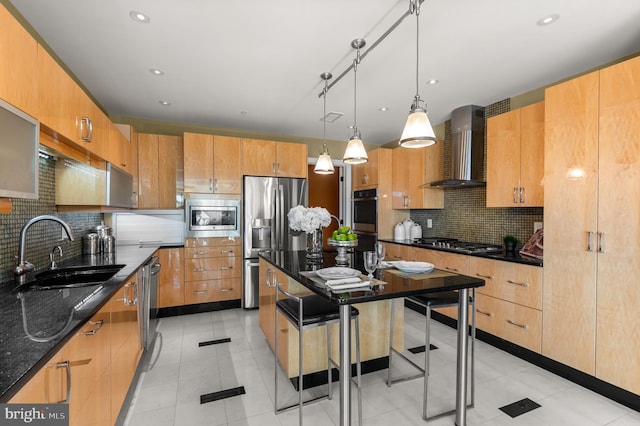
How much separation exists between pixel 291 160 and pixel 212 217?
4.29 ft

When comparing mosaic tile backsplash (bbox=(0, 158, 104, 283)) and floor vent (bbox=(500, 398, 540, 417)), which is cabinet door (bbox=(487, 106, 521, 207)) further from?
mosaic tile backsplash (bbox=(0, 158, 104, 283))

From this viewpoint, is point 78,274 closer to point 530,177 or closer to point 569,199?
point 569,199

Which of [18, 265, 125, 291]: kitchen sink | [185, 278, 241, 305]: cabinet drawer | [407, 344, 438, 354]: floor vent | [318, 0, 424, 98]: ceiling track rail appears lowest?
[407, 344, 438, 354]: floor vent

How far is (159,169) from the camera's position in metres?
3.95

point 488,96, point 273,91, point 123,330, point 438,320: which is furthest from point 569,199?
point 123,330

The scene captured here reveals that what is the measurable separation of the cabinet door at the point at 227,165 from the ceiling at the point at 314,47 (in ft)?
1.72

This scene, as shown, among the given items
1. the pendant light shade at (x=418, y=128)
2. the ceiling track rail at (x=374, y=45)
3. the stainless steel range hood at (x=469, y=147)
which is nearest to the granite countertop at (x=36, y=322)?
→ the pendant light shade at (x=418, y=128)

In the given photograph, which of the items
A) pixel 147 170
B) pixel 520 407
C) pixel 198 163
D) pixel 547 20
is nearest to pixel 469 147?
pixel 547 20

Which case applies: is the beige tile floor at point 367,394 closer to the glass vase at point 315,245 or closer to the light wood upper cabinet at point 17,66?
the glass vase at point 315,245

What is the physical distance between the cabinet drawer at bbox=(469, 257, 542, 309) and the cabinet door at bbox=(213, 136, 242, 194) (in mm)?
2944

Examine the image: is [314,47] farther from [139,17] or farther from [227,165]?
[227,165]

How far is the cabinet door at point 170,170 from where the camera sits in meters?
3.95

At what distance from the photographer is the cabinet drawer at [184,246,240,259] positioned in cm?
379

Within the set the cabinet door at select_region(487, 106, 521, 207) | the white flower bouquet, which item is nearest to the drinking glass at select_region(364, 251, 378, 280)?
the white flower bouquet
